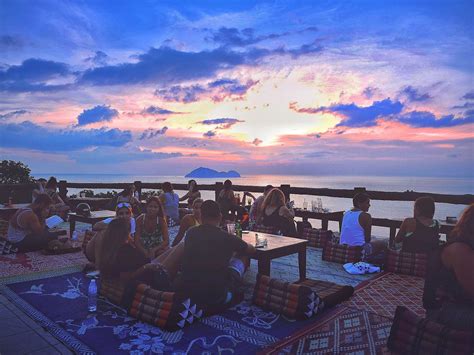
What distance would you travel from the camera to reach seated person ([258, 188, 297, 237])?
7.95 meters

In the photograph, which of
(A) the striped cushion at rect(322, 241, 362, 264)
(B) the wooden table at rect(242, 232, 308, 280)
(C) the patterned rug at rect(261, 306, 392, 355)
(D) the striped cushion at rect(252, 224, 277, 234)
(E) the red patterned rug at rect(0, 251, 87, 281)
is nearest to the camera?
(C) the patterned rug at rect(261, 306, 392, 355)

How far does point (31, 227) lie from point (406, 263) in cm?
689

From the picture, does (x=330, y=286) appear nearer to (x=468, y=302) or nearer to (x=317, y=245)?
(x=468, y=302)

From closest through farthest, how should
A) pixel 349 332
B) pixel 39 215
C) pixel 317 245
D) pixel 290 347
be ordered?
pixel 290 347
pixel 349 332
pixel 39 215
pixel 317 245

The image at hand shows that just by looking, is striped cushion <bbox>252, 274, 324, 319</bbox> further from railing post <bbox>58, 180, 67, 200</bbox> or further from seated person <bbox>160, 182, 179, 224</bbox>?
railing post <bbox>58, 180, 67, 200</bbox>

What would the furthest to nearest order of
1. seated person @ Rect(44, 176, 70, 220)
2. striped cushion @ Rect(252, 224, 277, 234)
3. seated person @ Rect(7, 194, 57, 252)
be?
1. seated person @ Rect(44, 176, 70, 220)
2. striped cushion @ Rect(252, 224, 277, 234)
3. seated person @ Rect(7, 194, 57, 252)

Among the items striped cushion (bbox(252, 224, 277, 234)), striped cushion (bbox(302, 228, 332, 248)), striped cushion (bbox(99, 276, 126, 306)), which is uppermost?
striped cushion (bbox(252, 224, 277, 234))

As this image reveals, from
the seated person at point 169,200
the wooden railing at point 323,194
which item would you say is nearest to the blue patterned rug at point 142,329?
the wooden railing at point 323,194

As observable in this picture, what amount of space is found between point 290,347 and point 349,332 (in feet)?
2.41

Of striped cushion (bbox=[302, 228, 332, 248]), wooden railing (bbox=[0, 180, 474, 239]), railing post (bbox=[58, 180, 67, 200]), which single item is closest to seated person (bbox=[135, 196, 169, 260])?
striped cushion (bbox=[302, 228, 332, 248])

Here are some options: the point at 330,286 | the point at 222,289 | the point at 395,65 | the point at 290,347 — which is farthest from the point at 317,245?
the point at 395,65

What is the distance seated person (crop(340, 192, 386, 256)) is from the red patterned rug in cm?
477

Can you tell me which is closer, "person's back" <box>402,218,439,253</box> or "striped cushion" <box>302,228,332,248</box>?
"person's back" <box>402,218,439,253</box>

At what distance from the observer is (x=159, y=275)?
15.3ft
